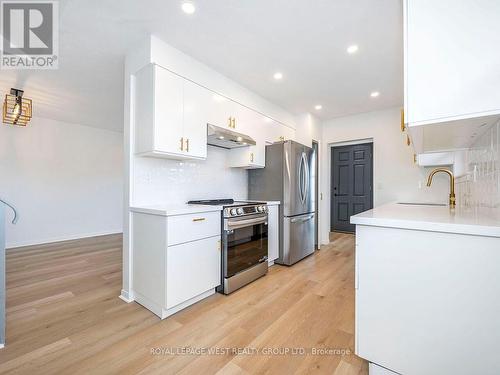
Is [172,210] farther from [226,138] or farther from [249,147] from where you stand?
[249,147]

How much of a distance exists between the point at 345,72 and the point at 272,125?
1275mm

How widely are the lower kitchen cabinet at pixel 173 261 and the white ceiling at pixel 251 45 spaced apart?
65.4 inches

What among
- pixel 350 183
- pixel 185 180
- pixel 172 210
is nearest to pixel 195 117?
pixel 185 180

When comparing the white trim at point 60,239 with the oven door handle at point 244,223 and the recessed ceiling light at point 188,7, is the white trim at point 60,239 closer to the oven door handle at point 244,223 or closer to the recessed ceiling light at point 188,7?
→ the oven door handle at point 244,223

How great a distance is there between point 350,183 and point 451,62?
173 inches

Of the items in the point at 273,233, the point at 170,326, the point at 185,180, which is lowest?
the point at 170,326

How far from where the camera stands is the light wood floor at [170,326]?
54.7 inches

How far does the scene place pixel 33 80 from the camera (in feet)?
9.52

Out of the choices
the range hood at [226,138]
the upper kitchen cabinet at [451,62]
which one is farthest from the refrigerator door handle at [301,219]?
the upper kitchen cabinet at [451,62]

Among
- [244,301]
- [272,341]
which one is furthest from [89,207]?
[272,341]

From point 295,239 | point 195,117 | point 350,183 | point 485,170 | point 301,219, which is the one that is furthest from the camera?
point 350,183

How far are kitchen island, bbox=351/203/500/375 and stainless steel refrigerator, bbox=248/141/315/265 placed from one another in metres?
1.95

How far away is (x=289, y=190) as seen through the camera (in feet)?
10.6

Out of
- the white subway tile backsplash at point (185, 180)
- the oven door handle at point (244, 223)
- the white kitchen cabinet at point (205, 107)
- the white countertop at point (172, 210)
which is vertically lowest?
the oven door handle at point (244, 223)
